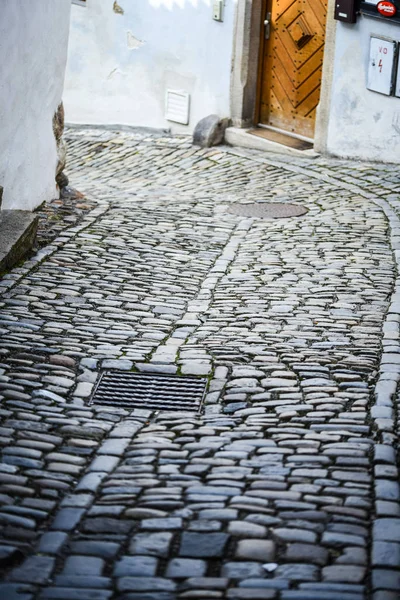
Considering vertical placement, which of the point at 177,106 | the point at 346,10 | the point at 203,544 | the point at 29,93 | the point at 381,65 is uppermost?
the point at 346,10

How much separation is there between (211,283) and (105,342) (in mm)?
1879

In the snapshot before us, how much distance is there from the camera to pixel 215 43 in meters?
15.6

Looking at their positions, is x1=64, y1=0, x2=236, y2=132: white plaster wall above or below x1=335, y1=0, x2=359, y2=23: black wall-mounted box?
below

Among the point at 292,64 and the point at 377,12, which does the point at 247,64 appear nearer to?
the point at 292,64

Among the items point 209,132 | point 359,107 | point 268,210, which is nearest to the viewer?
point 268,210

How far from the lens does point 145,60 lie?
54.1 feet

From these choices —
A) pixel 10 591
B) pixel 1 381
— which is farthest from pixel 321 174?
pixel 10 591

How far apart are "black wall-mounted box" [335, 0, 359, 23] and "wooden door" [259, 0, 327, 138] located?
3.42 feet

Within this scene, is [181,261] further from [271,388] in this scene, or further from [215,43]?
[215,43]

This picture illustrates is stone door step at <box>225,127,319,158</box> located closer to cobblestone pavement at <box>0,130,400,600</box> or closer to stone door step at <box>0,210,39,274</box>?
cobblestone pavement at <box>0,130,400,600</box>

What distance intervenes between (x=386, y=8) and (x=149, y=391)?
8151mm

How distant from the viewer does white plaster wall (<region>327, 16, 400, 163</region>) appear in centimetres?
1308

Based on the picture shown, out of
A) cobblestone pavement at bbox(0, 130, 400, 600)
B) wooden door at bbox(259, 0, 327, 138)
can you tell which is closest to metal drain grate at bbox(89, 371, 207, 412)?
cobblestone pavement at bbox(0, 130, 400, 600)

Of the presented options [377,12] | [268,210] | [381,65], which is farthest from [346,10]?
[268,210]
